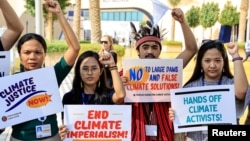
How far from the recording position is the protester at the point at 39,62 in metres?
3.57

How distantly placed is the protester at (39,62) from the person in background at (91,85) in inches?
4.4

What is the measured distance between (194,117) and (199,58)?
0.51 metres

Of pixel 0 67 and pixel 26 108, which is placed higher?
pixel 0 67

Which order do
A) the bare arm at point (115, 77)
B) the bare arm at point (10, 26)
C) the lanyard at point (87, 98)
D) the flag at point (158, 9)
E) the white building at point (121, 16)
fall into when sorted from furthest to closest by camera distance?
the white building at point (121, 16) → the flag at point (158, 9) → the bare arm at point (10, 26) → the lanyard at point (87, 98) → the bare arm at point (115, 77)

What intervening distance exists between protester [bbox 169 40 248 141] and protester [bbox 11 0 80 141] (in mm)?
954

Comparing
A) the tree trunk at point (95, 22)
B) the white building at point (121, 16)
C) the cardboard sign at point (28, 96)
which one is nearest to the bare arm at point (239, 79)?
the cardboard sign at point (28, 96)

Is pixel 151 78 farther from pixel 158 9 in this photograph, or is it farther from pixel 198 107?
pixel 158 9

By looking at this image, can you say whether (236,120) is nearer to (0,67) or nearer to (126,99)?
(126,99)

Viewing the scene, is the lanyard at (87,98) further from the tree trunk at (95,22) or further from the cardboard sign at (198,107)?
the tree trunk at (95,22)

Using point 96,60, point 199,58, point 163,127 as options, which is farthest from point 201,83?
point 96,60

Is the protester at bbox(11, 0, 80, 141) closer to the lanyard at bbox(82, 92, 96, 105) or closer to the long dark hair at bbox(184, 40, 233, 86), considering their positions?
the lanyard at bbox(82, 92, 96, 105)

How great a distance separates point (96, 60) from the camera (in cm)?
381

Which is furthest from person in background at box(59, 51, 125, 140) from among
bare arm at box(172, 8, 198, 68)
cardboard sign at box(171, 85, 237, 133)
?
bare arm at box(172, 8, 198, 68)

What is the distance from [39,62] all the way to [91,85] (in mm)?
476
